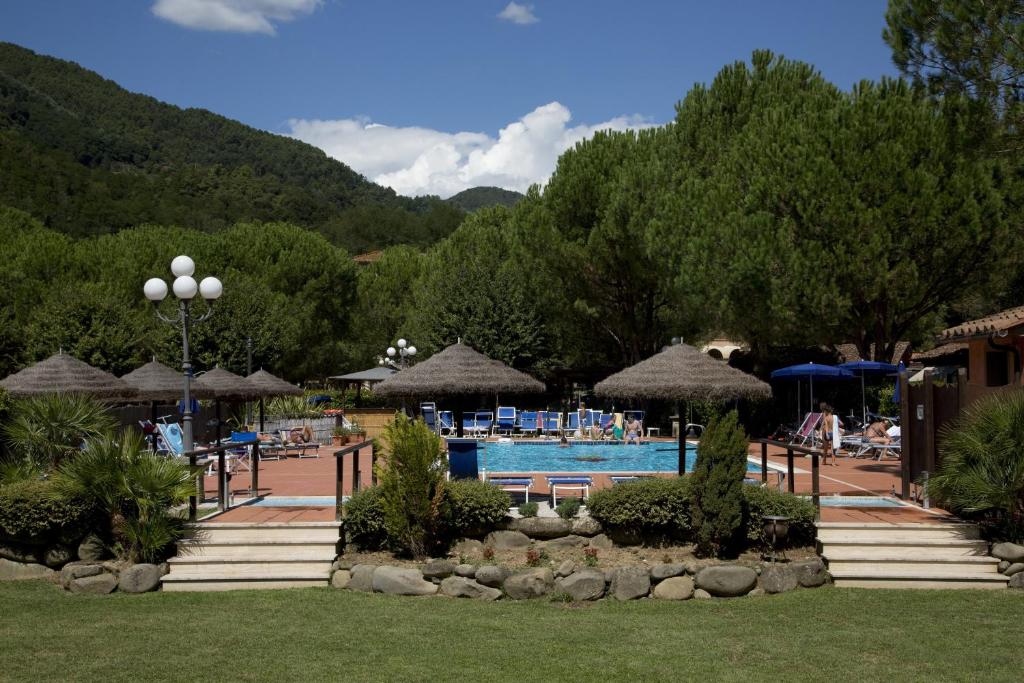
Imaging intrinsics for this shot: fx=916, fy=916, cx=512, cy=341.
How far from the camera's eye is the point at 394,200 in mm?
93125

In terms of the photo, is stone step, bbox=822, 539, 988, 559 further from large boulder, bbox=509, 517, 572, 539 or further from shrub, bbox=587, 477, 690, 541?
large boulder, bbox=509, 517, 572, 539

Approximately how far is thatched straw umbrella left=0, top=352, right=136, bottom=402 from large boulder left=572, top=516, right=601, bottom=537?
7.90 metres

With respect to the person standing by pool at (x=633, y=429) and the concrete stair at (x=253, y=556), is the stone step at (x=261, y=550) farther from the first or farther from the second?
the person standing by pool at (x=633, y=429)

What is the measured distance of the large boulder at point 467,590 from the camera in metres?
9.39

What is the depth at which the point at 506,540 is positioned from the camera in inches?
405

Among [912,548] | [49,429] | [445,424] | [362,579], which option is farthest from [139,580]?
[445,424]

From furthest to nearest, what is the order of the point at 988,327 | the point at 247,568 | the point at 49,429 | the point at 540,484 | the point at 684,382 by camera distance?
the point at 988,327, the point at 540,484, the point at 684,382, the point at 49,429, the point at 247,568

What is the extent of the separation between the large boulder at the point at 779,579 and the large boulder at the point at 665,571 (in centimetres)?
84

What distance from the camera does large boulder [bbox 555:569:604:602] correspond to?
9289 millimetres

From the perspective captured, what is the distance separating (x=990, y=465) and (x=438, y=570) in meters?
5.98

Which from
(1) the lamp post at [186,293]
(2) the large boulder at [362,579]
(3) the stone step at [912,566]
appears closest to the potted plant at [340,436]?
(1) the lamp post at [186,293]

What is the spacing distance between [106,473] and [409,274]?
3965cm

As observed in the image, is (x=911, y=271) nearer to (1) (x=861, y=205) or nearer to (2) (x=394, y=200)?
(1) (x=861, y=205)

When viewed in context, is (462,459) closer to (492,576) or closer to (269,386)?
(492,576)
